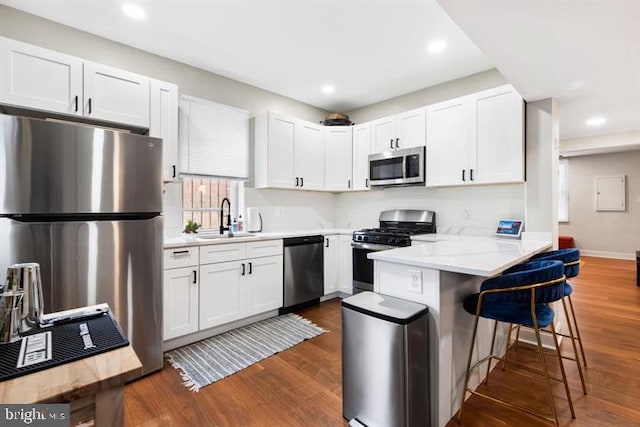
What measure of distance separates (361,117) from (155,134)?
295cm

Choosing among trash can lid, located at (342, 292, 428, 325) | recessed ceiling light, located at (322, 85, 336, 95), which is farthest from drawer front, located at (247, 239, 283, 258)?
recessed ceiling light, located at (322, 85, 336, 95)

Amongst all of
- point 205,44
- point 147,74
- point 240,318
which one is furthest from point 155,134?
point 240,318

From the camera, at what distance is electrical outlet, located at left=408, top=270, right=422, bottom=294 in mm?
1726

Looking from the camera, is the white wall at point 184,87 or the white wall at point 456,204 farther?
the white wall at point 456,204

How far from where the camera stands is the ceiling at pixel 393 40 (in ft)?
5.56

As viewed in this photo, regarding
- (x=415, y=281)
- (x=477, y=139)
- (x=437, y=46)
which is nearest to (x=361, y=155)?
(x=477, y=139)

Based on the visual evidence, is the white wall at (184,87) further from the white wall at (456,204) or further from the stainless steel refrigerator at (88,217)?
the stainless steel refrigerator at (88,217)

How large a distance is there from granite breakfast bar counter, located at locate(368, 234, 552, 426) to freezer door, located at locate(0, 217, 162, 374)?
5.65 feet

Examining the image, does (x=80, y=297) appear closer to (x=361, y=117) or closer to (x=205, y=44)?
(x=205, y=44)

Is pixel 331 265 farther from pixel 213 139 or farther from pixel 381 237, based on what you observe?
pixel 213 139

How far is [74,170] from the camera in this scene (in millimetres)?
2014

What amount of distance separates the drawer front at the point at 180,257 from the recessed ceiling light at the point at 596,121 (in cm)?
506

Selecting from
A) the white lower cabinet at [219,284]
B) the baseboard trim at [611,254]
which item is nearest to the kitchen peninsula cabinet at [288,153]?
the white lower cabinet at [219,284]

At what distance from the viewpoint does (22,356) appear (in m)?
0.76
